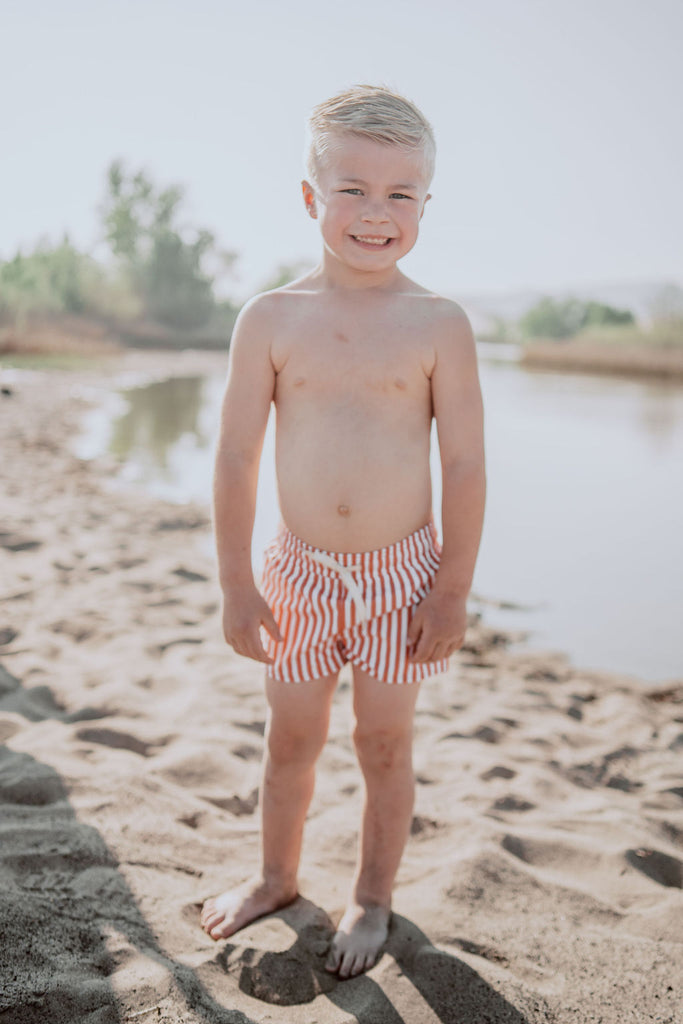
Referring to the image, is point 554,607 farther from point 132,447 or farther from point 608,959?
point 132,447

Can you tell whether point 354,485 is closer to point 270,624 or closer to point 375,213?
point 270,624

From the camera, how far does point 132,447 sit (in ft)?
30.0

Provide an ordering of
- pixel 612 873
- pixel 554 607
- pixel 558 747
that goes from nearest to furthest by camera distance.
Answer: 1. pixel 612 873
2. pixel 558 747
3. pixel 554 607

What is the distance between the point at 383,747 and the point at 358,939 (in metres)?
0.42

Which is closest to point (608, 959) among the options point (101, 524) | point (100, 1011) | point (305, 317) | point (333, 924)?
point (333, 924)

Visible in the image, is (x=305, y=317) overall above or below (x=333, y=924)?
above

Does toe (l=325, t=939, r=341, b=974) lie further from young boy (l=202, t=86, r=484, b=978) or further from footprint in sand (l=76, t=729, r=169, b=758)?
footprint in sand (l=76, t=729, r=169, b=758)

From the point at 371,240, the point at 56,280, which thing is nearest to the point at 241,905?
the point at 371,240

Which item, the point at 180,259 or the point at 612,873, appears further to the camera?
the point at 180,259

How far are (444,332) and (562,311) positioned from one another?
69.8 meters

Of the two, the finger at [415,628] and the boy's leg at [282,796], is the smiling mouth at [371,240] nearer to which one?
the finger at [415,628]

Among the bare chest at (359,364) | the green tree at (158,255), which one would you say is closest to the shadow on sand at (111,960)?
the bare chest at (359,364)

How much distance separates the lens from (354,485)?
1876 millimetres

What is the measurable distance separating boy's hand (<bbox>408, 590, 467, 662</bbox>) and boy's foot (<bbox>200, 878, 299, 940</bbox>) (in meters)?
0.67
